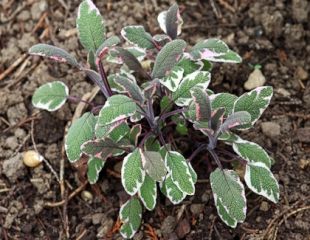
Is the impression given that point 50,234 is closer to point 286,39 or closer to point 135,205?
point 135,205

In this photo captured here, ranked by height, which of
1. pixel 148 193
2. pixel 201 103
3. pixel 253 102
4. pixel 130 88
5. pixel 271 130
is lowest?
pixel 271 130

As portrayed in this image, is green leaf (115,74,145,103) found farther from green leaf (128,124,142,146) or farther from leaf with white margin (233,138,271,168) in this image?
leaf with white margin (233,138,271,168)

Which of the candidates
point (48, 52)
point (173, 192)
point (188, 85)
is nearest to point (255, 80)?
point (188, 85)

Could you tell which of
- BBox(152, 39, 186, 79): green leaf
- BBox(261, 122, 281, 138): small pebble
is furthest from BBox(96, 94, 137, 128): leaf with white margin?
BBox(261, 122, 281, 138): small pebble

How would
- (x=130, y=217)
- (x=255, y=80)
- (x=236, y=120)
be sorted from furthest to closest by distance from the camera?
(x=255, y=80), (x=130, y=217), (x=236, y=120)

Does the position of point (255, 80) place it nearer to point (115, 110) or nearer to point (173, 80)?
point (173, 80)

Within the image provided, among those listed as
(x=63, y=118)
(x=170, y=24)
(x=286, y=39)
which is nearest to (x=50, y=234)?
(x=63, y=118)

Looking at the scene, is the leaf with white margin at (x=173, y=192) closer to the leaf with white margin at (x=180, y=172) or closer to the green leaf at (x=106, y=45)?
the leaf with white margin at (x=180, y=172)
